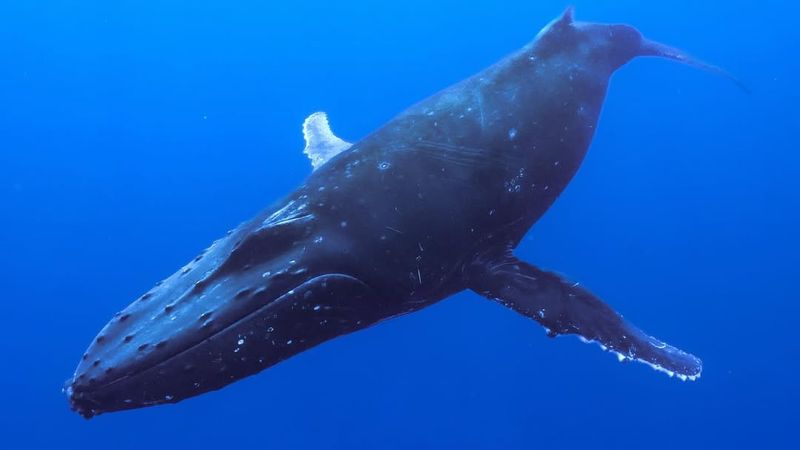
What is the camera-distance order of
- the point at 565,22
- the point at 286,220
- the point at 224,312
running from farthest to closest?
the point at 565,22 < the point at 286,220 < the point at 224,312

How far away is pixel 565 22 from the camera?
9.54m

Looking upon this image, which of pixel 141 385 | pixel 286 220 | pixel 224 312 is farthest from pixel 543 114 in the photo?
pixel 141 385

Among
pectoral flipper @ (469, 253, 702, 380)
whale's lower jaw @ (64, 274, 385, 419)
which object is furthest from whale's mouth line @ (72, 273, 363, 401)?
pectoral flipper @ (469, 253, 702, 380)

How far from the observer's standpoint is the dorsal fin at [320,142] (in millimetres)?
10266

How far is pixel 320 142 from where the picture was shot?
10945 millimetres

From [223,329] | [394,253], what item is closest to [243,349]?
[223,329]

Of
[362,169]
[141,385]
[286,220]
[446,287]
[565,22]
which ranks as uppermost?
[565,22]

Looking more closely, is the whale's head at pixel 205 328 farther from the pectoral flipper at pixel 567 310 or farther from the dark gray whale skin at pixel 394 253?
the pectoral flipper at pixel 567 310

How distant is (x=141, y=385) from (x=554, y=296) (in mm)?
4560

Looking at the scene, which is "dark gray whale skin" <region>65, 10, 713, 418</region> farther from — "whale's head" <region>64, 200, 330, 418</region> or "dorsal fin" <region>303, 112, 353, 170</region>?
"dorsal fin" <region>303, 112, 353, 170</region>

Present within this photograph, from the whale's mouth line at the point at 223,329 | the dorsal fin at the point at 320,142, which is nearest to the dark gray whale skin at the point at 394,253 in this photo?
the whale's mouth line at the point at 223,329

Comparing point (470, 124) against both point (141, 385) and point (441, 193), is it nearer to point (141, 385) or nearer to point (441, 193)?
point (441, 193)

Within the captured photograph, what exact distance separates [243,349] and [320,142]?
5.67 meters

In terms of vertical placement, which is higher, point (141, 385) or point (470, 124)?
point (470, 124)
